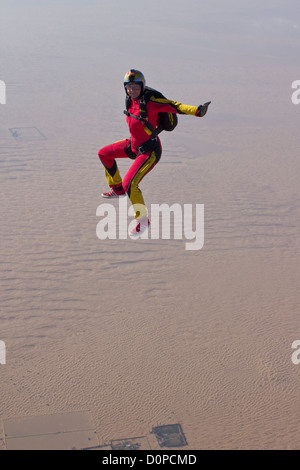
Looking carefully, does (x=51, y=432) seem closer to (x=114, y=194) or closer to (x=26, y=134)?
(x=114, y=194)

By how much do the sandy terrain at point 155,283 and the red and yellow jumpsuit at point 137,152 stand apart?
5716mm

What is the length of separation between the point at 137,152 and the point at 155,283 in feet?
29.8

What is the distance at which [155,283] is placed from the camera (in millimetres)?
17234

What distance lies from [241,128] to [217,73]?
431 inches

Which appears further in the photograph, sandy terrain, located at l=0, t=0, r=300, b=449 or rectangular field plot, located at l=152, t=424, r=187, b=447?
sandy terrain, located at l=0, t=0, r=300, b=449

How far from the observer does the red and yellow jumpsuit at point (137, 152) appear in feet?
25.7

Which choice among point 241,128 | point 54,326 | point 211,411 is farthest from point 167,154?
point 211,411

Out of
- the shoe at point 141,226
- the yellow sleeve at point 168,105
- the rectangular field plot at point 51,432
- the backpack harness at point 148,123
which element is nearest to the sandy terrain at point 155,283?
the rectangular field plot at point 51,432

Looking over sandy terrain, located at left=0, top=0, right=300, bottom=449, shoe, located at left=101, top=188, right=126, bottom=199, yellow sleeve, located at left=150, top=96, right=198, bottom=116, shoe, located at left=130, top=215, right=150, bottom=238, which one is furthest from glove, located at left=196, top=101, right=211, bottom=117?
sandy terrain, located at left=0, top=0, right=300, bottom=449

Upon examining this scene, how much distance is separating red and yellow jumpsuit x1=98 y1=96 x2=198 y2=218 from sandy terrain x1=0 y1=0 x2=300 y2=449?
5.72 meters

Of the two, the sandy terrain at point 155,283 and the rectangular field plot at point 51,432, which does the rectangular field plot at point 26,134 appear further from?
the rectangular field plot at point 51,432

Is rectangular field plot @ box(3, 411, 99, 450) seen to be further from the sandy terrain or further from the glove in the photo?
the glove

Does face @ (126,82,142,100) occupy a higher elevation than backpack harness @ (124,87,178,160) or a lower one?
higher

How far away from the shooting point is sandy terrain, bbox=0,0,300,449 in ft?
41.3
